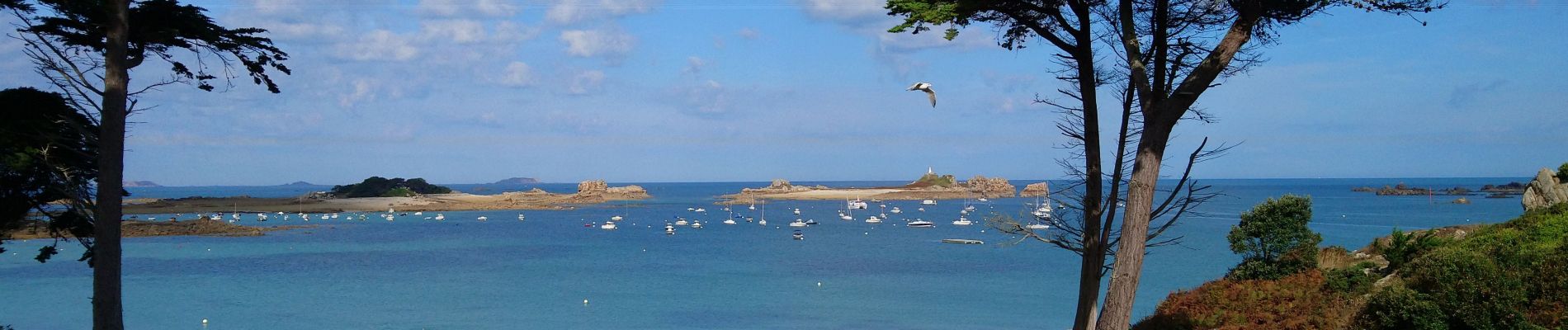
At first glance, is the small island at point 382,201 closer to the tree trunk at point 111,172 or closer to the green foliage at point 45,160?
the green foliage at point 45,160

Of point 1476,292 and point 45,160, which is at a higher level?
point 45,160

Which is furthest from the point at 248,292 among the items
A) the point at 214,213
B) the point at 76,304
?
the point at 214,213

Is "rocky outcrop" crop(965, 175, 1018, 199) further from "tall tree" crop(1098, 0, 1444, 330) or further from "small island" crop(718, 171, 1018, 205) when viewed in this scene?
"tall tree" crop(1098, 0, 1444, 330)

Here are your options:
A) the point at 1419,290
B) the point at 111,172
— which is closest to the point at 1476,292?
the point at 1419,290

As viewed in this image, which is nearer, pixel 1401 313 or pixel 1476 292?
pixel 1476 292

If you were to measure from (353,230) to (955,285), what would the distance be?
57.6 meters

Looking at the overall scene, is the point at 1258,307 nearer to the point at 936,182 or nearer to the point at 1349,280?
the point at 1349,280

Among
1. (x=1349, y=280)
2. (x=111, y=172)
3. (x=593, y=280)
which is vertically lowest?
(x=593, y=280)

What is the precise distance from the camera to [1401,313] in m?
11.8

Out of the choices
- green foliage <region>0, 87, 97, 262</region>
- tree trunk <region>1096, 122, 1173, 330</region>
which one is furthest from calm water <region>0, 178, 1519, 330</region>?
tree trunk <region>1096, 122, 1173, 330</region>

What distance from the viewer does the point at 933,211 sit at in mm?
109688

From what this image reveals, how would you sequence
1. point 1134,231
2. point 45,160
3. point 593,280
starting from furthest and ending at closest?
point 593,280
point 45,160
point 1134,231

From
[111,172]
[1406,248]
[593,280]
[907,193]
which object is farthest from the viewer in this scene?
[907,193]

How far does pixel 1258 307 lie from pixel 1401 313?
3.32 metres
